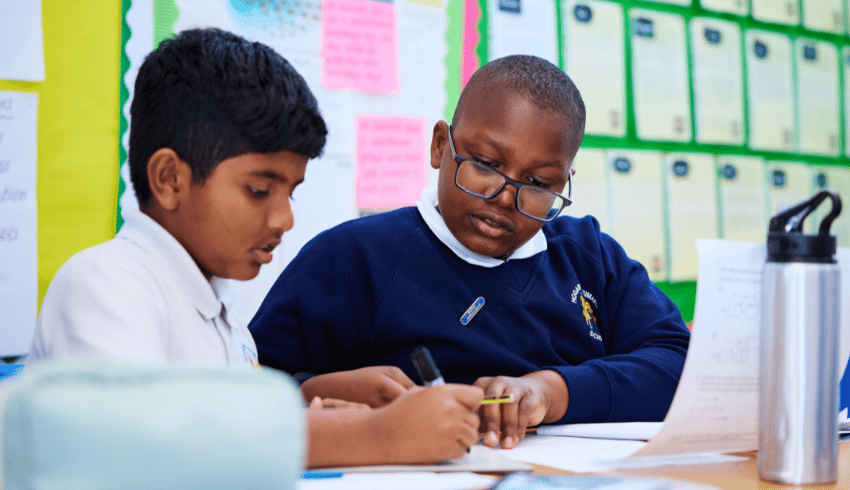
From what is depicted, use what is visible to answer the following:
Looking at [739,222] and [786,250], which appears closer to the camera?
[786,250]

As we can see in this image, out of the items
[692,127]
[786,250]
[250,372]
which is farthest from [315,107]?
[692,127]

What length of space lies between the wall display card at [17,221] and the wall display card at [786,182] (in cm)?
186

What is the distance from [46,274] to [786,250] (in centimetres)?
110

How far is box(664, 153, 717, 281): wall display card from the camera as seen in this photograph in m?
1.88

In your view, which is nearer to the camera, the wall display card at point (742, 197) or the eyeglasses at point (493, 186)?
the eyeglasses at point (493, 186)

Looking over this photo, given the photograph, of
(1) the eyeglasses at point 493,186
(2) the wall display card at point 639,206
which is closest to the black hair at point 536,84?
(1) the eyeglasses at point 493,186

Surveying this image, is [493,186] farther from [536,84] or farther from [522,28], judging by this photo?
[522,28]

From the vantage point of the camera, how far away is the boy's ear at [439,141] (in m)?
1.04

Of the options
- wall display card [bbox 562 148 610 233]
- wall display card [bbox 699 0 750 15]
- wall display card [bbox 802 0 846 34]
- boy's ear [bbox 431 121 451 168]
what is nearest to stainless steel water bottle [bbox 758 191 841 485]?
boy's ear [bbox 431 121 451 168]

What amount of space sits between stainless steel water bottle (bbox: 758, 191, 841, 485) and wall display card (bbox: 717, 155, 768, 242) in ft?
5.06

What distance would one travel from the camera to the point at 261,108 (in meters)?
0.72

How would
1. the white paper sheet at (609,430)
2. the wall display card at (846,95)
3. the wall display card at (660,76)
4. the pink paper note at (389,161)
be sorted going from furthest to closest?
the wall display card at (846,95)
the wall display card at (660,76)
the pink paper note at (389,161)
the white paper sheet at (609,430)

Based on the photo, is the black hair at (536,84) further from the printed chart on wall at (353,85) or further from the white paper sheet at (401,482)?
the white paper sheet at (401,482)

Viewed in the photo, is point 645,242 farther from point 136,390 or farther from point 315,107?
point 136,390
